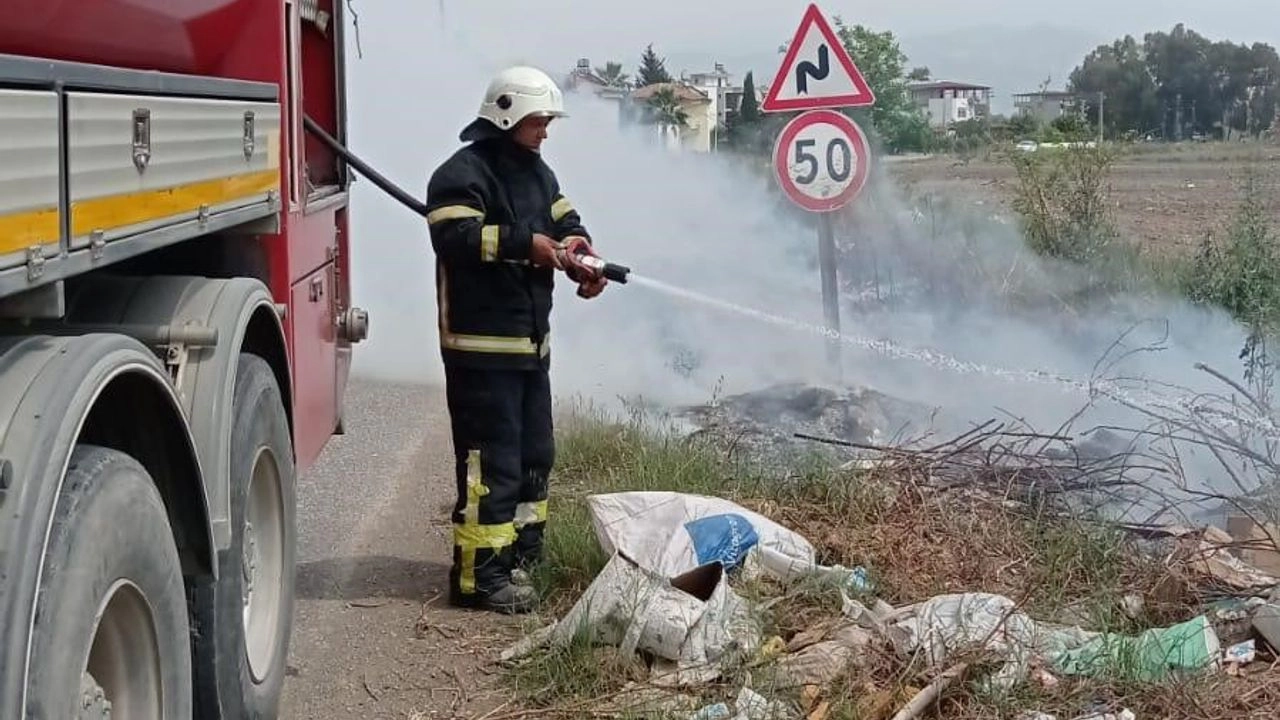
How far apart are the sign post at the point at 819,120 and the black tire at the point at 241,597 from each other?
13.6ft

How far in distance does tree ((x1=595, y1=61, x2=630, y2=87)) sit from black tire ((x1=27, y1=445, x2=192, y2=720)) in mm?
13674

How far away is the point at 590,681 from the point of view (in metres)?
4.30

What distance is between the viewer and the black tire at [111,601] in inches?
87.0

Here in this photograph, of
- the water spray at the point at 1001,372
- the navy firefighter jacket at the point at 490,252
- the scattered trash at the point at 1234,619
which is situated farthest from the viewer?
the water spray at the point at 1001,372

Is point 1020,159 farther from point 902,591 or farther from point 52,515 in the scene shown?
→ point 52,515

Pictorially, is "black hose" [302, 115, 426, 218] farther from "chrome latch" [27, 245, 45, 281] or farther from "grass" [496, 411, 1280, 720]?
"chrome latch" [27, 245, 45, 281]

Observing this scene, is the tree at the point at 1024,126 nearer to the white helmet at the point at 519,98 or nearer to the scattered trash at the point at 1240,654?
the white helmet at the point at 519,98

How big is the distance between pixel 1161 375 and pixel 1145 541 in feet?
11.4

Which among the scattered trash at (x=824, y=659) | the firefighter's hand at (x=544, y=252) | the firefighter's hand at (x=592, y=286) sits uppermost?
the firefighter's hand at (x=544, y=252)

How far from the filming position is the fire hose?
5031 mm

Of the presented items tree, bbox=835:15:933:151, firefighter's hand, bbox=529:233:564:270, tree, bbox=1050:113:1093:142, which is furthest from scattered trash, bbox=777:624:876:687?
tree, bbox=835:15:933:151

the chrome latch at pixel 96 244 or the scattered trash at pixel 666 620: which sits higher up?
the chrome latch at pixel 96 244

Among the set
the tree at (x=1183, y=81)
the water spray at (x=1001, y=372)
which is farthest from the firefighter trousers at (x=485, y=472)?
the tree at (x=1183, y=81)

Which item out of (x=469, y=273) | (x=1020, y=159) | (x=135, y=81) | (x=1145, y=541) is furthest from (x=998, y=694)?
(x=1020, y=159)
